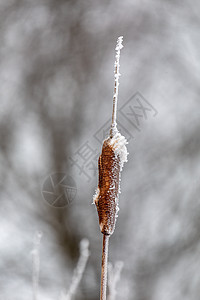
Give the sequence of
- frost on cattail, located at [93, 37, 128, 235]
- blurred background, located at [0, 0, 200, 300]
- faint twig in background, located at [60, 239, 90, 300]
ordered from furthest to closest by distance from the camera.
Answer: faint twig in background, located at [60, 239, 90, 300], blurred background, located at [0, 0, 200, 300], frost on cattail, located at [93, 37, 128, 235]

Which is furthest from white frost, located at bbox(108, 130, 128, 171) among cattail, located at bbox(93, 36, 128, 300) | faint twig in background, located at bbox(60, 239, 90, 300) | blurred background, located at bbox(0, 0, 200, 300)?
faint twig in background, located at bbox(60, 239, 90, 300)

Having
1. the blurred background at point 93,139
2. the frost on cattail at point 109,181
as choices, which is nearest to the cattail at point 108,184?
the frost on cattail at point 109,181

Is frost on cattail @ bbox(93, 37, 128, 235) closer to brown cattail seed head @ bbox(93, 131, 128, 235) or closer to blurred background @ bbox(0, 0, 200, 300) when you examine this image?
brown cattail seed head @ bbox(93, 131, 128, 235)

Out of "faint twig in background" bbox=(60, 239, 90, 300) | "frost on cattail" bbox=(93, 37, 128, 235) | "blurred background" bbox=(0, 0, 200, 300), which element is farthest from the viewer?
"faint twig in background" bbox=(60, 239, 90, 300)

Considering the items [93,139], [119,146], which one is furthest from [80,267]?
[119,146]

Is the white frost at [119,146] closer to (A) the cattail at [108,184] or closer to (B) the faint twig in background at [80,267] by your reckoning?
(A) the cattail at [108,184]

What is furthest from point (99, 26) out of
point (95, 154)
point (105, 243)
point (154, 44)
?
point (105, 243)
